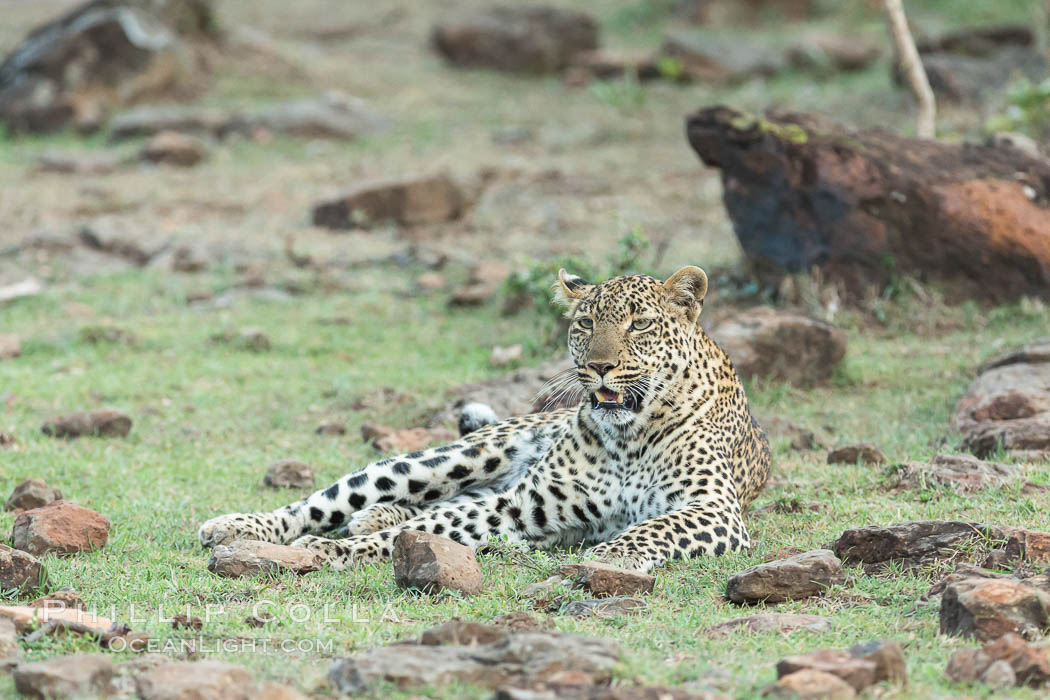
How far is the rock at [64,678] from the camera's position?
5.07 metres

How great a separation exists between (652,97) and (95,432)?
18.1 metres

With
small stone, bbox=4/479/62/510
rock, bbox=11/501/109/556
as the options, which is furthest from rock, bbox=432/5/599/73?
rock, bbox=11/501/109/556

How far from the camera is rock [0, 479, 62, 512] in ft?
29.4

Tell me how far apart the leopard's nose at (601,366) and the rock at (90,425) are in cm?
502

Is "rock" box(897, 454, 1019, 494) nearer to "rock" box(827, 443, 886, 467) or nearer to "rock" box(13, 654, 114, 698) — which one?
"rock" box(827, 443, 886, 467)

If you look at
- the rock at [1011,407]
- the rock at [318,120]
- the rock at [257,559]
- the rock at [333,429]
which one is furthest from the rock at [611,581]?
the rock at [318,120]

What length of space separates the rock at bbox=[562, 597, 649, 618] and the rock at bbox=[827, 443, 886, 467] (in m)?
3.82

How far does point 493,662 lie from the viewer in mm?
5316

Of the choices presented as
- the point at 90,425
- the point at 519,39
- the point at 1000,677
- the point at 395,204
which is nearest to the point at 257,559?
the point at 1000,677

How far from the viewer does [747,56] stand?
28.9 meters

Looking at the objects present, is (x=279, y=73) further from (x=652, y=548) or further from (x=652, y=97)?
(x=652, y=548)

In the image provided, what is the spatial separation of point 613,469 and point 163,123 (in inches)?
723

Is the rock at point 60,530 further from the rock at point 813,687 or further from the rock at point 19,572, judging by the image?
the rock at point 813,687

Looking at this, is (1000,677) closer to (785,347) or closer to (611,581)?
(611,581)
